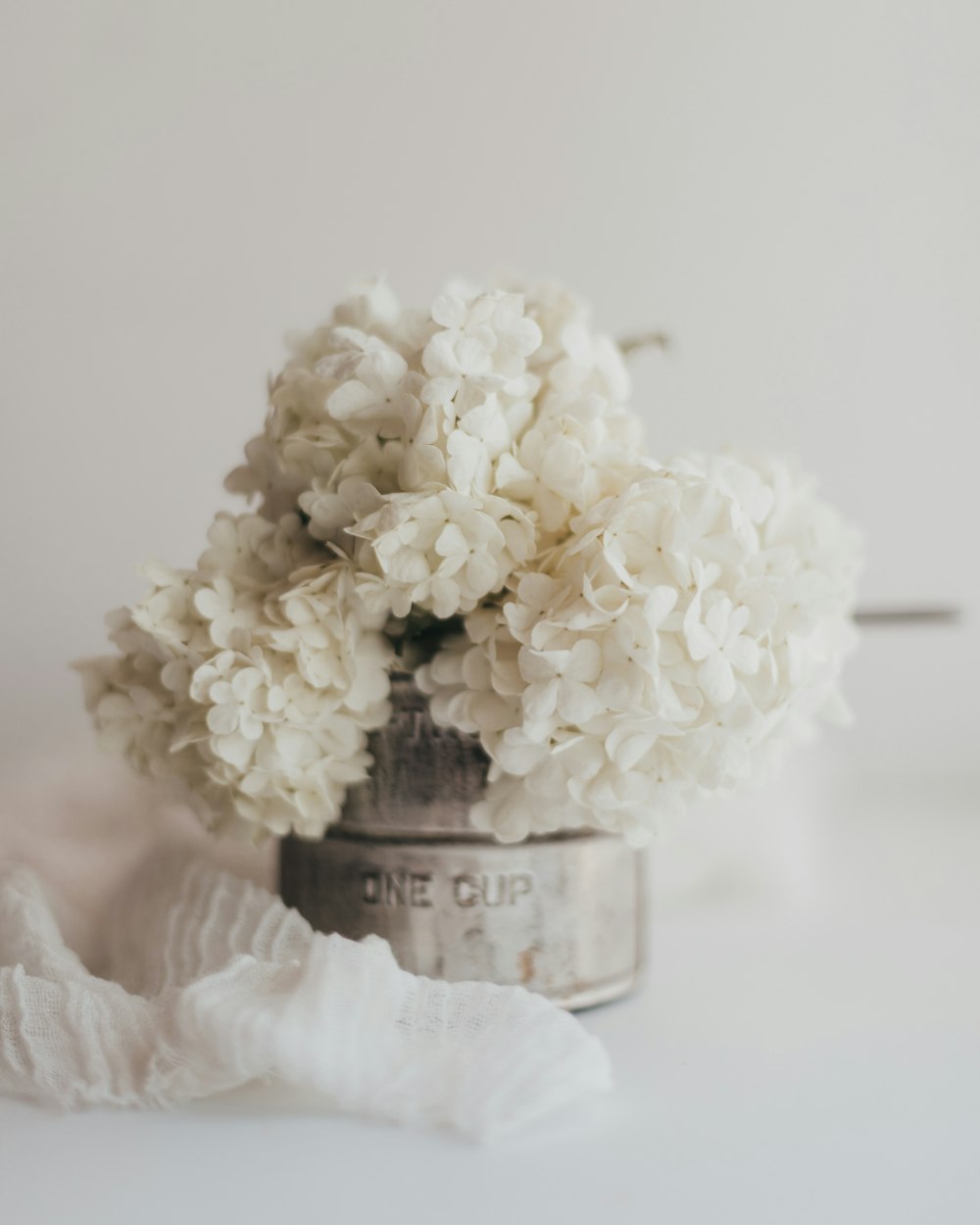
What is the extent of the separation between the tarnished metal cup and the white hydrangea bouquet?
25 mm

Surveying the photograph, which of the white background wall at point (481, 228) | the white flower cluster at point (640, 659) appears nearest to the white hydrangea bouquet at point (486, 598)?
the white flower cluster at point (640, 659)

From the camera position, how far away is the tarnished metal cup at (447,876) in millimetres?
840

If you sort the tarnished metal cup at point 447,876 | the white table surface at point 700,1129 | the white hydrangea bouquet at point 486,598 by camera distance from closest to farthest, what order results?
the white table surface at point 700,1129, the white hydrangea bouquet at point 486,598, the tarnished metal cup at point 447,876

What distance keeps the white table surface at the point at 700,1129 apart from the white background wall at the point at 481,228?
618mm

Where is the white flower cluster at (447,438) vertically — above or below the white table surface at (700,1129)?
above

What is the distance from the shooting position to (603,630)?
72 centimetres

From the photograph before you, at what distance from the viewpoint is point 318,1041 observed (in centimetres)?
69

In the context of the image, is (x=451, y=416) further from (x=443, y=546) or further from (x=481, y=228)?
(x=481, y=228)

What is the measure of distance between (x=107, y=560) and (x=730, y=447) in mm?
780

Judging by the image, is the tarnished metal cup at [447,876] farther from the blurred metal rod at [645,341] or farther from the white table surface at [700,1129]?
the blurred metal rod at [645,341]

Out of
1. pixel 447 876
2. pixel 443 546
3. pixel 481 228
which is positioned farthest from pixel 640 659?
pixel 481 228

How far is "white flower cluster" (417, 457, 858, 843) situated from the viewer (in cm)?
71

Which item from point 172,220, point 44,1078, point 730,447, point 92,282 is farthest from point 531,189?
point 44,1078

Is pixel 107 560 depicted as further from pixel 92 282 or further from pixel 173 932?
pixel 173 932
